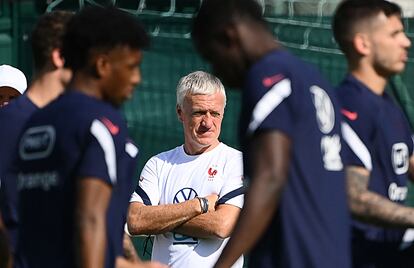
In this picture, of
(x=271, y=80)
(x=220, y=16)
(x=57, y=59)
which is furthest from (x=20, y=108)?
(x=271, y=80)

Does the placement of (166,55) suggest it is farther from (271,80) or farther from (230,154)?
(271,80)

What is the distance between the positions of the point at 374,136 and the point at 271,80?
2.82ft

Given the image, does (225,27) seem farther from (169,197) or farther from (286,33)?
(286,33)

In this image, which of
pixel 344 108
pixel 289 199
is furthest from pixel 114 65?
pixel 344 108

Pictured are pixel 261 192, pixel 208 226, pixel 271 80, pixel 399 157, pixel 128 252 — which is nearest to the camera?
pixel 261 192

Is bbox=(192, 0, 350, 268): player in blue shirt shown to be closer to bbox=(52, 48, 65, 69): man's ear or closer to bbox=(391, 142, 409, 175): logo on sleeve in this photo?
bbox=(391, 142, 409, 175): logo on sleeve

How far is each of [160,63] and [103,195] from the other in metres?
5.14

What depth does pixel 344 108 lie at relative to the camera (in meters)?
5.85

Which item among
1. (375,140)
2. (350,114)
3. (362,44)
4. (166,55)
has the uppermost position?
(362,44)

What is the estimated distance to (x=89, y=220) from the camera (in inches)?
193

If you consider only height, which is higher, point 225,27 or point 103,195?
point 225,27

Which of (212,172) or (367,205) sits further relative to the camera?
(212,172)

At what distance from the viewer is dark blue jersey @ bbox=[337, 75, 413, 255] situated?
577 centimetres

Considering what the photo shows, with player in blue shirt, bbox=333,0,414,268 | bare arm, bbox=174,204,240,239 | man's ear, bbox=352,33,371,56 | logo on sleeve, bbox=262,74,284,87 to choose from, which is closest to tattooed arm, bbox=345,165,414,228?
player in blue shirt, bbox=333,0,414,268
